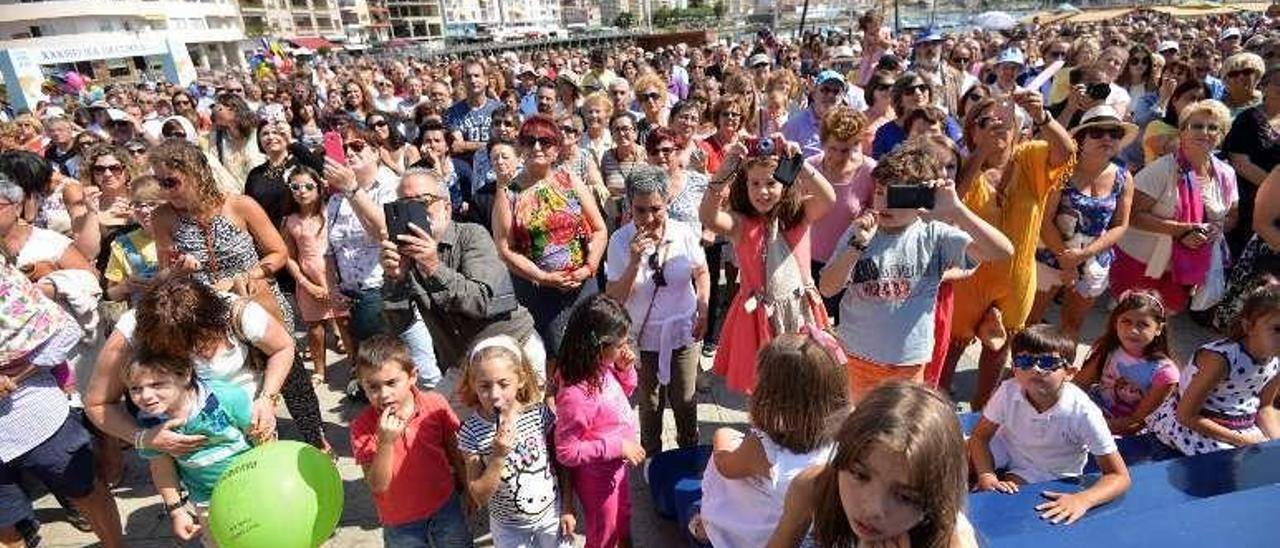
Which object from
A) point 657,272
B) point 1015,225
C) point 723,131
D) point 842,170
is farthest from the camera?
point 723,131

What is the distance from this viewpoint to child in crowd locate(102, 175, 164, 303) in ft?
11.1

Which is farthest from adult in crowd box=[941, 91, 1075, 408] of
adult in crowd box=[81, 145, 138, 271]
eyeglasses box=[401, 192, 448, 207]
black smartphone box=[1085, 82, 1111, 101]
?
adult in crowd box=[81, 145, 138, 271]

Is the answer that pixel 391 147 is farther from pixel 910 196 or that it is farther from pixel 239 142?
pixel 910 196

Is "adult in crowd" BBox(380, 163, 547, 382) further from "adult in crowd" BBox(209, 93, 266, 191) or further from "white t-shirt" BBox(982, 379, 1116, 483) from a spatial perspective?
"adult in crowd" BBox(209, 93, 266, 191)

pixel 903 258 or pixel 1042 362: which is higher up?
pixel 903 258

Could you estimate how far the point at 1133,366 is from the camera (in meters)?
2.95

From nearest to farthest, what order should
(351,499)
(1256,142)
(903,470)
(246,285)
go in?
1. (903,470)
2. (246,285)
3. (351,499)
4. (1256,142)

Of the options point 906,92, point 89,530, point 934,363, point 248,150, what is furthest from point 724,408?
point 248,150

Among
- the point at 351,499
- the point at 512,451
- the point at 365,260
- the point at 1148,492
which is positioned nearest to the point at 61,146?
the point at 365,260

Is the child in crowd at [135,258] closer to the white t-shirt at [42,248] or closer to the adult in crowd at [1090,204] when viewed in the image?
the white t-shirt at [42,248]

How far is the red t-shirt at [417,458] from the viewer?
2.34 metres

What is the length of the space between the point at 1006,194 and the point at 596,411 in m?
2.41

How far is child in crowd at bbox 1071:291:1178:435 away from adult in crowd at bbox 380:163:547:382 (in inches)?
99.4

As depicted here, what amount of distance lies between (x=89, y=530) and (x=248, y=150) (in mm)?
3191
